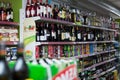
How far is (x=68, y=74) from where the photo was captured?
4.21 ft

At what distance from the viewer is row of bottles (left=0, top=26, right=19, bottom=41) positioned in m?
2.93

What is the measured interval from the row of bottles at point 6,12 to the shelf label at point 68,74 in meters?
1.96

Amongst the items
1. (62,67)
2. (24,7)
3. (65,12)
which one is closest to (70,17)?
(65,12)

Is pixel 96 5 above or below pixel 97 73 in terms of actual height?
above

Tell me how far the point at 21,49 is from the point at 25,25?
85.1 inches

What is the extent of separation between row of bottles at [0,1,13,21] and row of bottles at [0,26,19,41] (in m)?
0.14

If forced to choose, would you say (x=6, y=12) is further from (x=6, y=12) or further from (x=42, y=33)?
(x=42, y=33)

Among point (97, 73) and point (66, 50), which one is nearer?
point (66, 50)

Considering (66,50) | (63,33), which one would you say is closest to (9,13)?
(63,33)

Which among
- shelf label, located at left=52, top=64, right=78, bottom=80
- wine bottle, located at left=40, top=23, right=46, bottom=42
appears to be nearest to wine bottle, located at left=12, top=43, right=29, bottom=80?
shelf label, located at left=52, top=64, right=78, bottom=80

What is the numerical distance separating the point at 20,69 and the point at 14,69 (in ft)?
0.10

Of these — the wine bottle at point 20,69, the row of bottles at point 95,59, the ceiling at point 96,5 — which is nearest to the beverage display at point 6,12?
the ceiling at point 96,5

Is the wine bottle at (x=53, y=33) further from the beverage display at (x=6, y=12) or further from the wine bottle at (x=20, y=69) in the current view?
the wine bottle at (x=20, y=69)

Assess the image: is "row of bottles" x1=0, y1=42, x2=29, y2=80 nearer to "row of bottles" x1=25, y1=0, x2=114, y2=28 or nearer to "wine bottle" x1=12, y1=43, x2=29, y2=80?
"wine bottle" x1=12, y1=43, x2=29, y2=80
